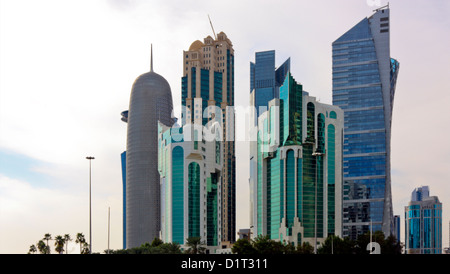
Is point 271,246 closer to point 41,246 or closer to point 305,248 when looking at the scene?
point 305,248

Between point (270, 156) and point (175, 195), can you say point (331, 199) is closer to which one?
point (270, 156)

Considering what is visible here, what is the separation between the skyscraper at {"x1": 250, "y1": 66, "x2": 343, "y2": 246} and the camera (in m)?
182

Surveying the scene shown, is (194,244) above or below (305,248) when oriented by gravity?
below

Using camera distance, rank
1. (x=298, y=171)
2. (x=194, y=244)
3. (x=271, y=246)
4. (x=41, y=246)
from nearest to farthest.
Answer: (x=271, y=246), (x=41, y=246), (x=298, y=171), (x=194, y=244)

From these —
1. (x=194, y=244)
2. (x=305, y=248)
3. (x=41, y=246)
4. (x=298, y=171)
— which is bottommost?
(x=194, y=244)

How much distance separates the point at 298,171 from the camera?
7180 inches

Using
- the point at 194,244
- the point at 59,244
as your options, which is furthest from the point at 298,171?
the point at 59,244

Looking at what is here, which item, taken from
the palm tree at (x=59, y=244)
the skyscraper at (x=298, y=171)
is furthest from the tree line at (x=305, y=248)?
the palm tree at (x=59, y=244)

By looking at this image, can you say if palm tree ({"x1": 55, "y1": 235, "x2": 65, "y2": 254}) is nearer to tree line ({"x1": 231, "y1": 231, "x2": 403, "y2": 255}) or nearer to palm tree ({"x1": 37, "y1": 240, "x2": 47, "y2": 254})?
palm tree ({"x1": 37, "y1": 240, "x2": 47, "y2": 254})

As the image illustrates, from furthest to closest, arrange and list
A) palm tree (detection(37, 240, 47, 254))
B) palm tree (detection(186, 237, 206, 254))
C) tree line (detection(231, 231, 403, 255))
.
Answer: palm tree (detection(186, 237, 206, 254)) → palm tree (detection(37, 240, 47, 254)) → tree line (detection(231, 231, 403, 255))

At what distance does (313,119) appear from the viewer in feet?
619

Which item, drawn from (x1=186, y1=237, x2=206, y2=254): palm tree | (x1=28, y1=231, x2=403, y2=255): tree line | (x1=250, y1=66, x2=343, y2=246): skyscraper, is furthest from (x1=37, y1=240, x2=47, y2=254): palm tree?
(x1=250, y1=66, x2=343, y2=246): skyscraper

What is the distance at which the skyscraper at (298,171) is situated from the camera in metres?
182
